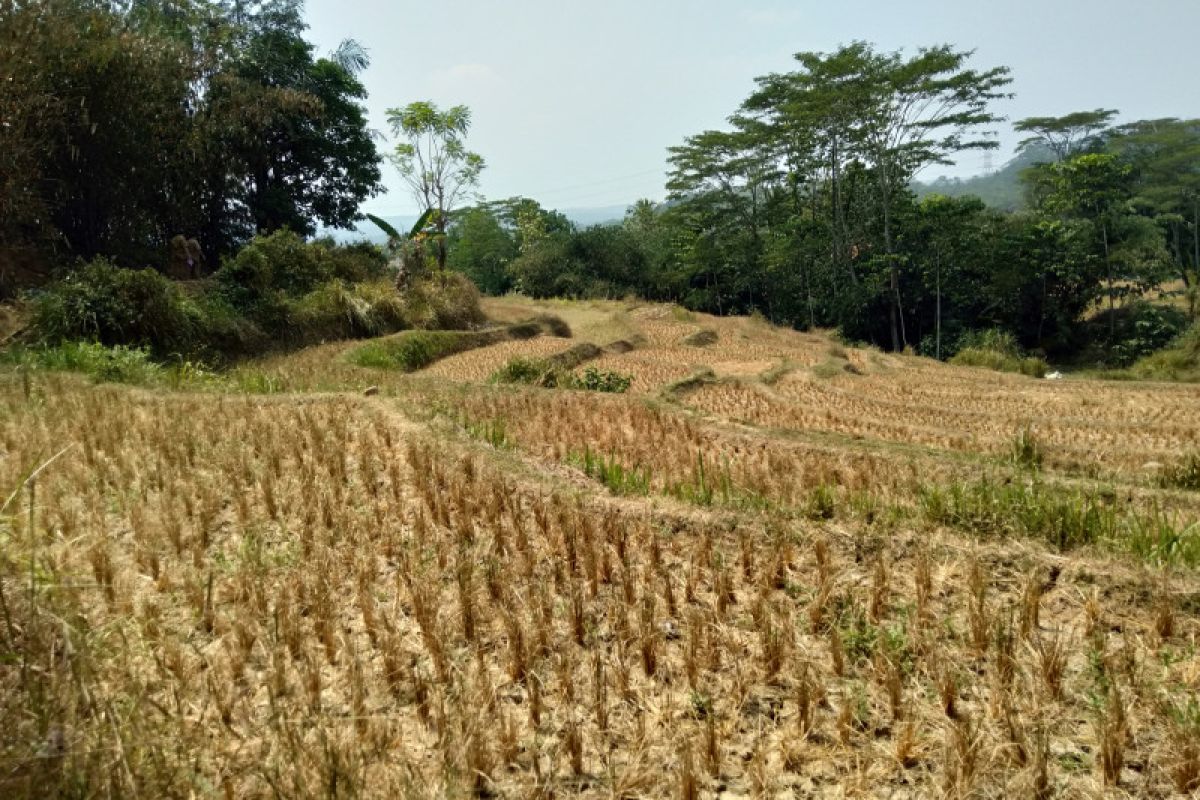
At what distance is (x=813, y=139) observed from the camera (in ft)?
85.0

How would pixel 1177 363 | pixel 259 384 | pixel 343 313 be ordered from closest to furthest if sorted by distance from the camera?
pixel 259 384 → pixel 343 313 → pixel 1177 363

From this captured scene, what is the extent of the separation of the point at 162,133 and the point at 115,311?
670cm

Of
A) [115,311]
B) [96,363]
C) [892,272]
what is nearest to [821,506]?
[96,363]

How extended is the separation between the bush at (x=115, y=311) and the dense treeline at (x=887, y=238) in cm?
1996

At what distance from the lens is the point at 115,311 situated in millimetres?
9180

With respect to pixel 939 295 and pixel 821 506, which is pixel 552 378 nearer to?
pixel 821 506

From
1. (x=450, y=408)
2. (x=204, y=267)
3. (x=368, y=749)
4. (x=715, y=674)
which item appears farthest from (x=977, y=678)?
(x=204, y=267)

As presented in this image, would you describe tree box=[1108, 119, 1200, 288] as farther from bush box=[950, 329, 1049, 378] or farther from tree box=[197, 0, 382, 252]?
tree box=[197, 0, 382, 252]

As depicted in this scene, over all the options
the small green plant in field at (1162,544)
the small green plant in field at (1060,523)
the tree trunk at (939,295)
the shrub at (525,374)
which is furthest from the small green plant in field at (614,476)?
the tree trunk at (939,295)

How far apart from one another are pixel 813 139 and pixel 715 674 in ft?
88.8

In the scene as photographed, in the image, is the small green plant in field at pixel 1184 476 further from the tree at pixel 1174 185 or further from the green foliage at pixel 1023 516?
the tree at pixel 1174 185

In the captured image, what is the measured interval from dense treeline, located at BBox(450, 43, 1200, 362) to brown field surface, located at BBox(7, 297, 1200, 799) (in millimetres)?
21063

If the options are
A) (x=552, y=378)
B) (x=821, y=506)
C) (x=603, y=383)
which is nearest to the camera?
(x=821, y=506)

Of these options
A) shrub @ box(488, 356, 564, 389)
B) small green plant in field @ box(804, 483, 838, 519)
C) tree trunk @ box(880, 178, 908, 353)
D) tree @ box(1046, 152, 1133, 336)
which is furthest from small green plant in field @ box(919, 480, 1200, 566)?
tree @ box(1046, 152, 1133, 336)
